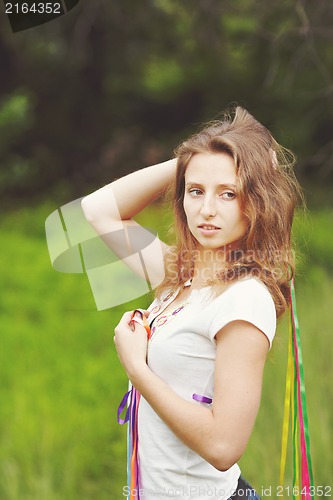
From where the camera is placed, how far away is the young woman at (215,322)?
994 mm

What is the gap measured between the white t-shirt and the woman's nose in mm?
99

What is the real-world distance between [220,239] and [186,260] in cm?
13

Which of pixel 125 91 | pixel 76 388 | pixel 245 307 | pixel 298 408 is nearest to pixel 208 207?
pixel 245 307

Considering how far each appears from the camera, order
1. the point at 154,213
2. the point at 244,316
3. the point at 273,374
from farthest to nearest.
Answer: the point at 154,213, the point at 273,374, the point at 244,316

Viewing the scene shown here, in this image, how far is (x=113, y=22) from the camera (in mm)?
6660

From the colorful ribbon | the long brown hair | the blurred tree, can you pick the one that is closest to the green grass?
the colorful ribbon

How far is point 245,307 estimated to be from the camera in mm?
1008

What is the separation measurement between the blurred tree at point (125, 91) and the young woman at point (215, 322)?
5231 mm

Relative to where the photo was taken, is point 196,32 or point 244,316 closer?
point 244,316

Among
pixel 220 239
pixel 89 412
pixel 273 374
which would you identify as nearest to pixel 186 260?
pixel 220 239

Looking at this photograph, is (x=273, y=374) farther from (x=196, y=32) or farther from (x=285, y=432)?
(x=196, y=32)

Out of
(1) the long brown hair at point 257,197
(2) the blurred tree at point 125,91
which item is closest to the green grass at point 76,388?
(1) the long brown hair at point 257,197

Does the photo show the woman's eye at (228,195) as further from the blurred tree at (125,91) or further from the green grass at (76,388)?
the blurred tree at (125,91)

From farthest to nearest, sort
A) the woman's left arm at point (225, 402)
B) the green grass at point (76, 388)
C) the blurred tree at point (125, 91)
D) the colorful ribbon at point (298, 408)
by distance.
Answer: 1. the blurred tree at point (125, 91)
2. the green grass at point (76, 388)
3. the colorful ribbon at point (298, 408)
4. the woman's left arm at point (225, 402)
